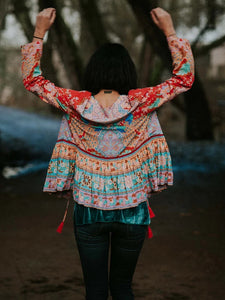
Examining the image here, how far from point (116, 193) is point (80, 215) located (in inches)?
8.5

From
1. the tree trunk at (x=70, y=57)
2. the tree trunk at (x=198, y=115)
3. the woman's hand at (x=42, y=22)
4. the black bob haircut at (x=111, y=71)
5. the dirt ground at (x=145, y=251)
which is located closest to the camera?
the black bob haircut at (x=111, y=71)

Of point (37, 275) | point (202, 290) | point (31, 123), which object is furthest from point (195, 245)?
point (31, 123)

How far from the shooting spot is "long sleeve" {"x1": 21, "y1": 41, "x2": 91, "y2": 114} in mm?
2295

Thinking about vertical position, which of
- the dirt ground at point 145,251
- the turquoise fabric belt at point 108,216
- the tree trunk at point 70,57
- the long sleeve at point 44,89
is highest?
the tree trunk at point 70,57

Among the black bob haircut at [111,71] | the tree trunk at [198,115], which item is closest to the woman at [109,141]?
Result: the black bob haircut at [111,71]

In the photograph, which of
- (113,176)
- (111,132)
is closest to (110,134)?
(111,132)

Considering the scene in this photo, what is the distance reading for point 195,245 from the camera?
4781 millimetres

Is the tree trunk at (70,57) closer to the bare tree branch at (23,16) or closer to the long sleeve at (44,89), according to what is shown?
the bare tree branch at (23,16)

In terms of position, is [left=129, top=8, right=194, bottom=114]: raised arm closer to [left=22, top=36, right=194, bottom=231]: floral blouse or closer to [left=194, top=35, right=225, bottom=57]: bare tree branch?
[left=22, top=36, right=194, bottom=231]: floral blouse

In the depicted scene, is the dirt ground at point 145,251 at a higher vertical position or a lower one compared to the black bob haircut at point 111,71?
lower

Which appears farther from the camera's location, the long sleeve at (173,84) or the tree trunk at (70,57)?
the tree trunk at (70,57)

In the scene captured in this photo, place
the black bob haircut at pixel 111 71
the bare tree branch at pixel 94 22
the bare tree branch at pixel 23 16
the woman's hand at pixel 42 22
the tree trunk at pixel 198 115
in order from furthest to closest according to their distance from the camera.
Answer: the bare tree branch at pixel 94 22 → the bare tree branch at pixel 23 16 → the tree trunk at pixel 198 115 → the woman's hand at pixel 42 22 → the black bob haircut at pixel 111 71

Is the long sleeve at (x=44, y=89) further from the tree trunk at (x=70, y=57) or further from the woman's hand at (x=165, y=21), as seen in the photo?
the tree trunk at (x=70, y=57)

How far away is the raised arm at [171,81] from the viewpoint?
7.50 feet
